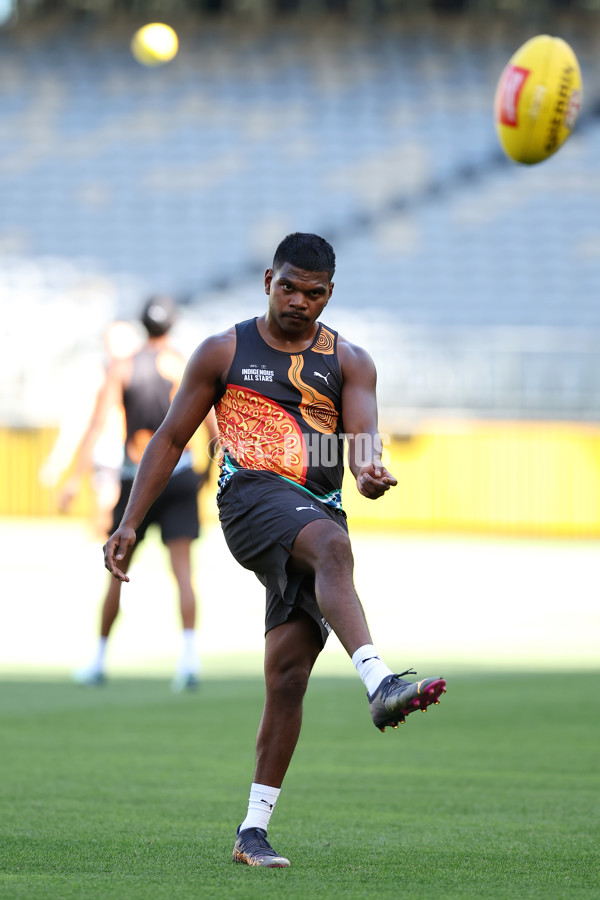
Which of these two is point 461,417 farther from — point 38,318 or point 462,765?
point 462,765

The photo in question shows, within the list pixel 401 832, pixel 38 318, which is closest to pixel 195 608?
pixel 401 832

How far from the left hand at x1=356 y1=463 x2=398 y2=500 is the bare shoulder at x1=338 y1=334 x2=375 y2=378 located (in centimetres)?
53

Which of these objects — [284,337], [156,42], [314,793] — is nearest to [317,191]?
[156,42]

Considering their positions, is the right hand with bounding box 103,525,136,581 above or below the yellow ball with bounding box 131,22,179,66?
below

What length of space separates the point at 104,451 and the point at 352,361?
699cm

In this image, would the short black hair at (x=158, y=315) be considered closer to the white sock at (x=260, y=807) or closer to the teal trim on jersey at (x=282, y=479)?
the teal trim on jersey at (x=282, y=479)

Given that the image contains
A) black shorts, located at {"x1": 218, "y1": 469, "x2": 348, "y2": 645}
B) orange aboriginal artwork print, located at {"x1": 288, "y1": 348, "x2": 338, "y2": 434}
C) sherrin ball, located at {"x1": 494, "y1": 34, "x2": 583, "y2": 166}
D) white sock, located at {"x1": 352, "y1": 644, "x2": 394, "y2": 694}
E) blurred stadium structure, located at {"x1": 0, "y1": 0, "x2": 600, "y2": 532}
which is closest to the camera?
white sock, located at {"x1": 352, "y1": 644, "x2": 394, "y2": 694}

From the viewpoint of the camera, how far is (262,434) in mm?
4496

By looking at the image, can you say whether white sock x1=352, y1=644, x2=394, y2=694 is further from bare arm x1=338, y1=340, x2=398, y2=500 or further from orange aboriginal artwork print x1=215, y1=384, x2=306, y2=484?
orange aboriginal artwork print x1=215, y1=384, x2=306, y2=484

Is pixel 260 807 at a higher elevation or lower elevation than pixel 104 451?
lower

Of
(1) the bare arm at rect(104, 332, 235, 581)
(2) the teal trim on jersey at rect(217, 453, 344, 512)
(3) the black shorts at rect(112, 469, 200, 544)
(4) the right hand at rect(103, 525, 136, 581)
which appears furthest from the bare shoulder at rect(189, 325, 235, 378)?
(3) the black shorts at rect(112, 469, 200, 544)

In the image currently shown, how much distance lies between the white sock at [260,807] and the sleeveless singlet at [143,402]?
4745 mm

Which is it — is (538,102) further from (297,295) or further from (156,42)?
(156,42)

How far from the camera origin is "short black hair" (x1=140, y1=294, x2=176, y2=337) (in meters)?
9.15
